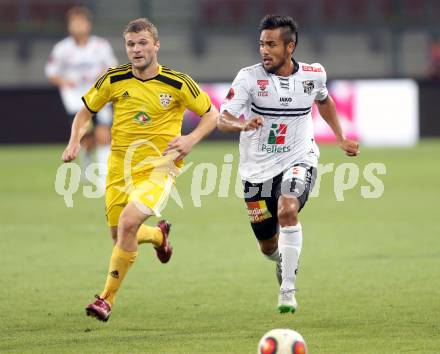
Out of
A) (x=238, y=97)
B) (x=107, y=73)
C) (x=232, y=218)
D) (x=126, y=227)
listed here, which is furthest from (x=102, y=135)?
(x=126, y=227)

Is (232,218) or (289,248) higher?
(289,248)

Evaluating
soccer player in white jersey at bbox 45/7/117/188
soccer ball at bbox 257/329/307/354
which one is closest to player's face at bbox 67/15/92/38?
soccer player in white jersey at bbox 45/7/117/188

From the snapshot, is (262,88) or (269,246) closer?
(262,88)

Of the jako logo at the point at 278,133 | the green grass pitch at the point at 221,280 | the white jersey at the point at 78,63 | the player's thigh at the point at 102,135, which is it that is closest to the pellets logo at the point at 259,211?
the jako logo at the point at 278,133

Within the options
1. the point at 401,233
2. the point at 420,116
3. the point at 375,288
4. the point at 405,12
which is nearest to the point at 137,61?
the point at 375,288

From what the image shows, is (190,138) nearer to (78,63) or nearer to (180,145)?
(180,145)

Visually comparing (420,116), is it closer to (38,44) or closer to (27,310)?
(38,44)

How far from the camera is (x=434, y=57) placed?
23234 mm

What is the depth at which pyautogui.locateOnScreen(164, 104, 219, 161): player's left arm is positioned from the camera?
7.44 m

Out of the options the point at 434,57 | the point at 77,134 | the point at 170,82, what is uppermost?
the point at 170,82

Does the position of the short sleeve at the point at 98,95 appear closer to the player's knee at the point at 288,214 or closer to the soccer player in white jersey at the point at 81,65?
the player's knee at the point at 288,214

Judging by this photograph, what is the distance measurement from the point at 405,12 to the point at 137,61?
16654mm

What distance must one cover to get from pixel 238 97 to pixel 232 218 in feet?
18.4

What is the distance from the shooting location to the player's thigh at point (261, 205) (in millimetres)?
7938
